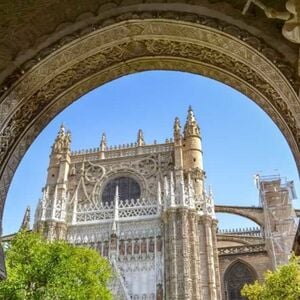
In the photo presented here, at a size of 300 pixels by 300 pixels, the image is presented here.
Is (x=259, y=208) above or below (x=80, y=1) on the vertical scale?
above

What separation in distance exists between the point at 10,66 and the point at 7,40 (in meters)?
0.22

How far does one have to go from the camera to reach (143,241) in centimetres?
2205

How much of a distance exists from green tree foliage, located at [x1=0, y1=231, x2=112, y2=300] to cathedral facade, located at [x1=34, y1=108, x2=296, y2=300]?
6.89m

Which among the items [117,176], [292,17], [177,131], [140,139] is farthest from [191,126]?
[292,17]

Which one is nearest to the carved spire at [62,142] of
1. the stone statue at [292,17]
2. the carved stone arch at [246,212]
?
the carved stone arch at [246,212]

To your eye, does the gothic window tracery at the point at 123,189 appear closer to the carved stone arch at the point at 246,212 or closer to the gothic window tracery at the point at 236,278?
the carved stone arch at the point at 246,212

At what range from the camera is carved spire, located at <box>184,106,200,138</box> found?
26.8 meters

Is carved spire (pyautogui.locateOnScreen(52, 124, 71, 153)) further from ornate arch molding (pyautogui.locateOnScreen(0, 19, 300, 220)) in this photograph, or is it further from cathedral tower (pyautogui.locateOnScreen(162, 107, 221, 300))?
ornate arch molding (pyautogui.locateOnScreen(0, 19, 300, 220))

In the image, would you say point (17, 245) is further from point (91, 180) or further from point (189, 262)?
point (91, 180)

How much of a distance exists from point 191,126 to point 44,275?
58.5ft

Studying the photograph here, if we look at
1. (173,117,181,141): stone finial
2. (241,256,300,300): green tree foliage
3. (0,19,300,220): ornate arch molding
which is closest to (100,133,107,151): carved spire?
(173,117,181,141): stone finial

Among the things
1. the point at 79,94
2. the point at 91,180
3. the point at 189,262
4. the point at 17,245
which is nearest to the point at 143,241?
the point at 189,262

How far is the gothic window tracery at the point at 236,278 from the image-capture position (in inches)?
993

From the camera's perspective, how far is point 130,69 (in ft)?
12.7
